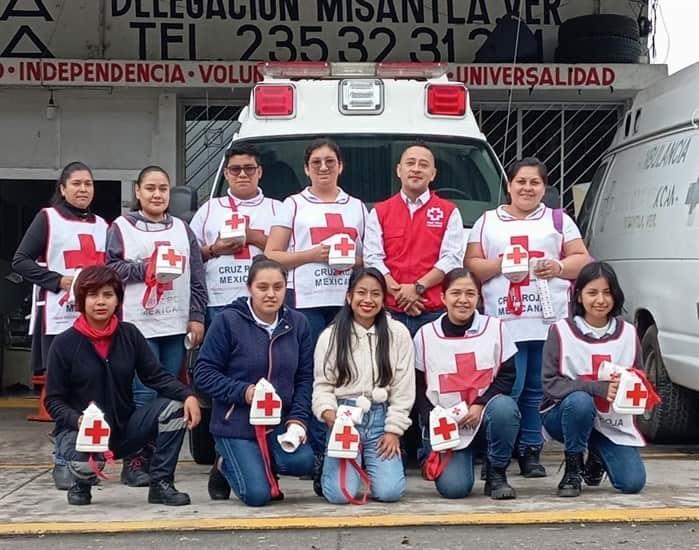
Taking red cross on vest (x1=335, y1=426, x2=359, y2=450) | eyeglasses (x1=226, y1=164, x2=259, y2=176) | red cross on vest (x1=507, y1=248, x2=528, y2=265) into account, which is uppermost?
eyeglasses (x1=226, y1=164, x2=259, y2=176)

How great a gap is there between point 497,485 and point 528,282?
113cm

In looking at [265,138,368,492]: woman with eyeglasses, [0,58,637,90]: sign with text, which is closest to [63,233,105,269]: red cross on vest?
[265,138,368,492]: woman with eyeglasses

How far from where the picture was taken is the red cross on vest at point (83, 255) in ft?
21.1

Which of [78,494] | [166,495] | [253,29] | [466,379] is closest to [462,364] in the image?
[466,379]

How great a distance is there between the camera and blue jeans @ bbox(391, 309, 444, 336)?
20.1 feet

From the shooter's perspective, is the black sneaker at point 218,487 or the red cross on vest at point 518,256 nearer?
the black sneaker at point 218,487

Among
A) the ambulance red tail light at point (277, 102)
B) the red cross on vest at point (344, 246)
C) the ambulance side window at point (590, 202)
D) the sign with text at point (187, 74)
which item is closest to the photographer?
the red cross on vest at point (344, 246)

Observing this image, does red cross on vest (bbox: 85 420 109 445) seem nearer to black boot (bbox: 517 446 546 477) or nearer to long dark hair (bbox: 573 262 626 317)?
black boot (bbox: 517 446 546 477)

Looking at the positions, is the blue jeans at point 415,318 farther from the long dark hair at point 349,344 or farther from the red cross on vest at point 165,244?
the red cross on vest at point 165,244

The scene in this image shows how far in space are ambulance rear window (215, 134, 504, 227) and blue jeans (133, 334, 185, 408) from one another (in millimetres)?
1188

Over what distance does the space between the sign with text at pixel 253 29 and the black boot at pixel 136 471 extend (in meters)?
7.08

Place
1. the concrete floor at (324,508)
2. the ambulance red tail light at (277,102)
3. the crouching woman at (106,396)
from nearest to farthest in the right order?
the concrete floor at (324,508), the crouching woman at (106,396), the ambulance red tail light at (277,102)

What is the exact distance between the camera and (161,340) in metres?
6.18

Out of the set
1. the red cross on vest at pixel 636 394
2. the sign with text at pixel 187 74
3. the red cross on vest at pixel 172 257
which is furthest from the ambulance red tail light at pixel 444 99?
the sign with text at pixel 187 74
